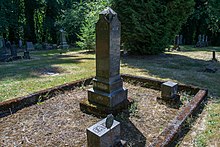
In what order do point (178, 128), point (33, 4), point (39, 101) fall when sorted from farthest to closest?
point (33, 4) < point (39, 101) < point (178, 128)

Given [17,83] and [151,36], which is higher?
[151,36]

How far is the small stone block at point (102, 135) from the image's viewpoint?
273 cm

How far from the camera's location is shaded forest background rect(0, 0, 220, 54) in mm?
10953

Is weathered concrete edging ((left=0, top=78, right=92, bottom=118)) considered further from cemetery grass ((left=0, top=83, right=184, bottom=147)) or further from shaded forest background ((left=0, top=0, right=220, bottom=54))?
shaded forest background ((left=0, top=0, right=220, bottom=54))

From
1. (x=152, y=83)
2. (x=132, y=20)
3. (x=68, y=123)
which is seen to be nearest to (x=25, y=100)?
(x=68, y=123)

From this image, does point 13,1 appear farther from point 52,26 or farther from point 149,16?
point 149,16

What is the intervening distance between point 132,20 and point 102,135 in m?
9.27

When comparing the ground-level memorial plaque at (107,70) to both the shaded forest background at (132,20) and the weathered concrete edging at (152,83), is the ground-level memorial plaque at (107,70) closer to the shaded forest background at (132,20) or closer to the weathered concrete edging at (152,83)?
the weathered concrete edging at (152,83)

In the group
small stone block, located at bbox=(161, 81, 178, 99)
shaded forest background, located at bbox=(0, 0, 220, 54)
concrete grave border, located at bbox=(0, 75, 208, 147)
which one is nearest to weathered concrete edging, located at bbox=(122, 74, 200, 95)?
concrete grave border, located at bbox=(0, 75, 208, 147)

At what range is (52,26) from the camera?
2500 cm

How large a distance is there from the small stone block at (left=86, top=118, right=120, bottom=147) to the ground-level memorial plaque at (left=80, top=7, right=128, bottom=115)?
4.05 ft

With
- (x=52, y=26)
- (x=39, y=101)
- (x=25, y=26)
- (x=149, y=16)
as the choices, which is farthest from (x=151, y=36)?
(x=25, y=26)

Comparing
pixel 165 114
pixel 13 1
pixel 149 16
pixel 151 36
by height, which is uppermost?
pixel 13 1

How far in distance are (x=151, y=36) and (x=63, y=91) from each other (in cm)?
746
